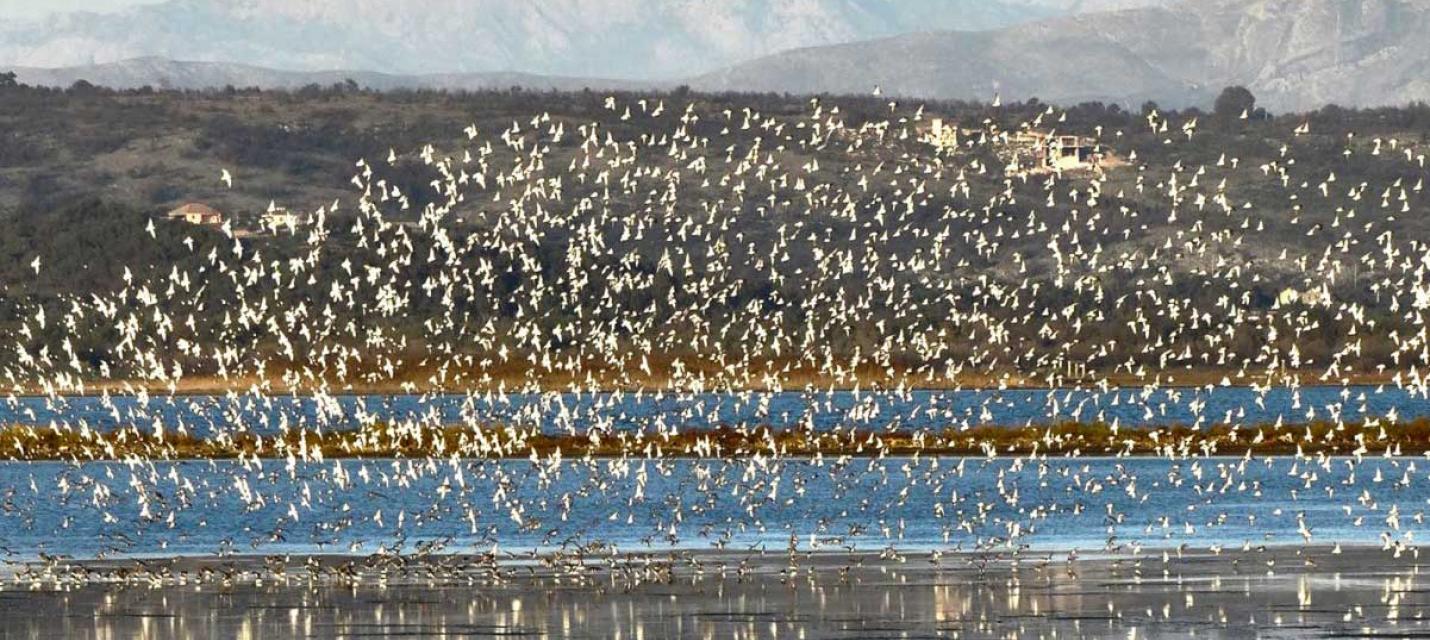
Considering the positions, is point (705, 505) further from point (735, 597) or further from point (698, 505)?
point (735, 597)

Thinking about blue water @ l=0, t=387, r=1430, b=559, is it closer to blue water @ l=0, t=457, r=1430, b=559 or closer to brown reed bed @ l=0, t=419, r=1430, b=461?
blue water @ l=0, t=457, r=1430, b=559

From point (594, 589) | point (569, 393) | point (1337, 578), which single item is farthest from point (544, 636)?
point (569, 393)

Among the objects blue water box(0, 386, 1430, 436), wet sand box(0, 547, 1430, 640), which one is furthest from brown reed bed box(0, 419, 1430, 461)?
wet sand box(0, 547, 1430, 640)

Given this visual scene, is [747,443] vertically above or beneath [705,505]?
beneath

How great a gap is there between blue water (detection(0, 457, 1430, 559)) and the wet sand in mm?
4561

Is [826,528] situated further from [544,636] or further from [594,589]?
[544,636]

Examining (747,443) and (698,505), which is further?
(747,443)

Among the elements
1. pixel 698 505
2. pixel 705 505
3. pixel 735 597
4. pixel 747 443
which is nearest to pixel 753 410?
pixel 747 443

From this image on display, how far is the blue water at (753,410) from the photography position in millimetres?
123688

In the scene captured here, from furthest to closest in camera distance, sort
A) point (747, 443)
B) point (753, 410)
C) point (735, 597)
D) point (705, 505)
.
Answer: point (753, 410) → point (747, 443) → point (705, 505) → point (735, 597)

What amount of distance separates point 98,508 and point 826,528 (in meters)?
20.6

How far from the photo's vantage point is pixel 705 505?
73.5 meters

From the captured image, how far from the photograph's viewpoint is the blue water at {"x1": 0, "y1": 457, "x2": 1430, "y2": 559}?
6144 cm

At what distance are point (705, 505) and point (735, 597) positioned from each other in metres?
25.6
